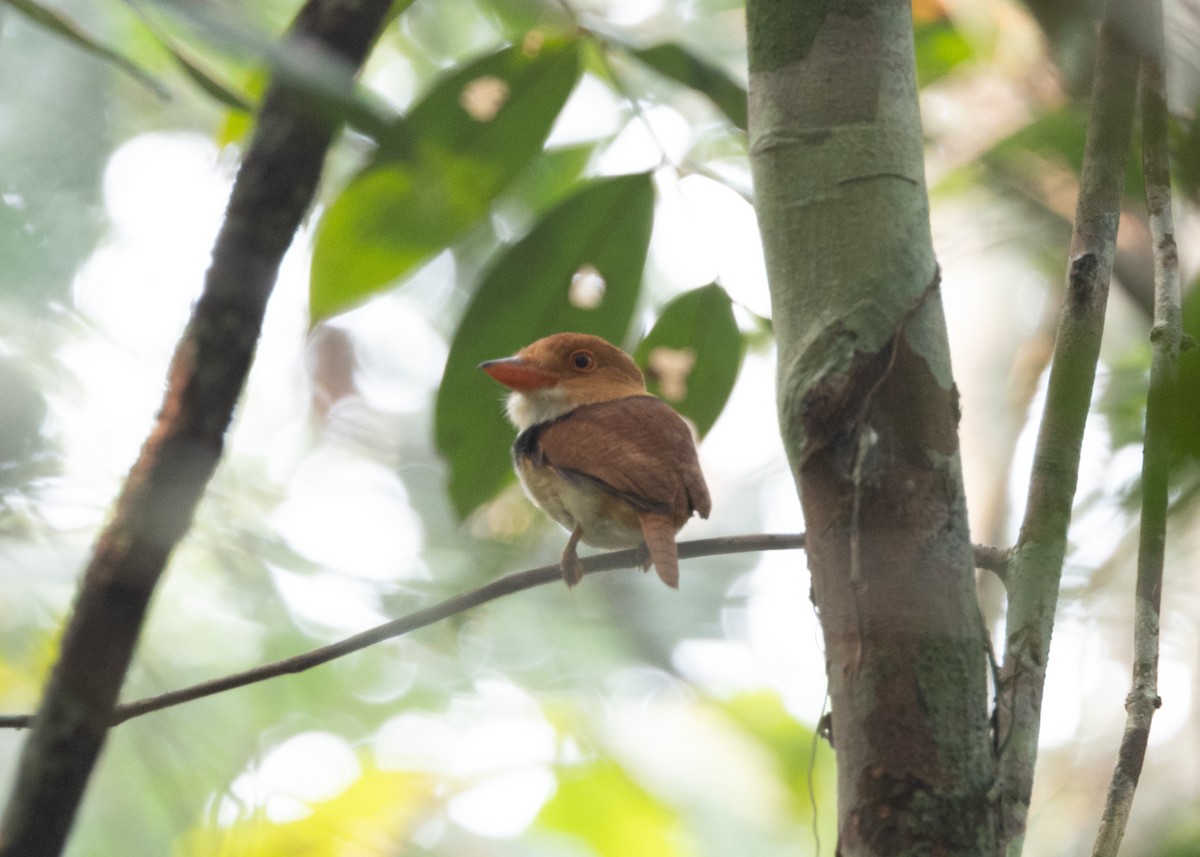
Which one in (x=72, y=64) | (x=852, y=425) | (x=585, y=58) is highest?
(x=72, y=64)

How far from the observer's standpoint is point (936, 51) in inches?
104

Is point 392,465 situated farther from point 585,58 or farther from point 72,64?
point 585,58

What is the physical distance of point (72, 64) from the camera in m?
5.19

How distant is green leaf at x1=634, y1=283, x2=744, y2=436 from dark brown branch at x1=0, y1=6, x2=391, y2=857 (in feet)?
3.94

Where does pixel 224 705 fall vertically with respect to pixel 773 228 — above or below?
above

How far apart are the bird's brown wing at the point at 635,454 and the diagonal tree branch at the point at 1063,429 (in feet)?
3.99

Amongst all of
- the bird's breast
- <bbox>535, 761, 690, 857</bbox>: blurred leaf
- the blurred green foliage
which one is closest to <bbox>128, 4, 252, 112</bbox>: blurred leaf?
the blurred green foliage

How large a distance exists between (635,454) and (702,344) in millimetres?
396

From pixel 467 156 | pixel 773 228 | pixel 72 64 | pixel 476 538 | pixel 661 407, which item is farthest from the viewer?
pixel 72 64

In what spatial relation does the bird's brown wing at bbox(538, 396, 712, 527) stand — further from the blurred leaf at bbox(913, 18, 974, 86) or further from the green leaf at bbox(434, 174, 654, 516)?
the blurred leaf at bbox(913, 18, 974, 86)

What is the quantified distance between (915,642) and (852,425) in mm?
220

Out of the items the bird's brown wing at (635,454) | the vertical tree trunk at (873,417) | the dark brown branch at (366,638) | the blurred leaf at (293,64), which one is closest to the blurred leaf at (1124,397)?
the bird's brown wing at (635,454)

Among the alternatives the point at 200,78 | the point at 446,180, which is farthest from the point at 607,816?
the point at 200,78

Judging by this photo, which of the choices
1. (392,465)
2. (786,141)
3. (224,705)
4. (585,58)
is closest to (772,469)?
(392,465)
